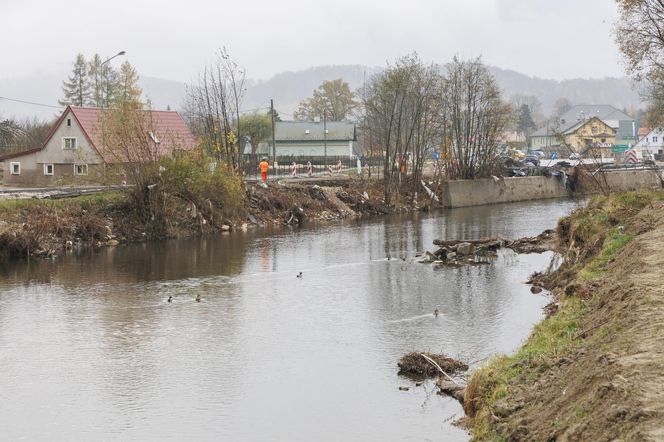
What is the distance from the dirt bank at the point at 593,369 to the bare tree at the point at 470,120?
133ft

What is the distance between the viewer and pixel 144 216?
40094mm

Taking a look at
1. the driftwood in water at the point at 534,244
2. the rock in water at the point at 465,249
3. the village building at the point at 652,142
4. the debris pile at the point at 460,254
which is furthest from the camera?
the village building at the point at 652,142

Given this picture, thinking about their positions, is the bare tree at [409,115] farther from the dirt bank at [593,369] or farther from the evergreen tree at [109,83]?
the evergreen tree at [109,83]

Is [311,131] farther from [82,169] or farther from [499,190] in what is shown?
[82,169]

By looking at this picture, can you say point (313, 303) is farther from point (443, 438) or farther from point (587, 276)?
point (443, 438)

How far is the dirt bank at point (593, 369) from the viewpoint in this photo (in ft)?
28.9

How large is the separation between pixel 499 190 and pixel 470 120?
4996 millimetres

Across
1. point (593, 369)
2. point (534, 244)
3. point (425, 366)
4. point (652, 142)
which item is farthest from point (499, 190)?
point (652, 142)

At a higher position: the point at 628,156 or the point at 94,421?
the point at 628,156

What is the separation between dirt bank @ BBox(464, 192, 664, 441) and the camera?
8797mm

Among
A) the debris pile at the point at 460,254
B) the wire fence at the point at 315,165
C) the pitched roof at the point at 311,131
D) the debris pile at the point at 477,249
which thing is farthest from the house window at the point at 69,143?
the pitched roof at the point at 311,131

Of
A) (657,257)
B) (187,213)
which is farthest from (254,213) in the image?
(657,257)

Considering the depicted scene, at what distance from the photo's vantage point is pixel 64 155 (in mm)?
60031

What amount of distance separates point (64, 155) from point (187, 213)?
70.9 feet
